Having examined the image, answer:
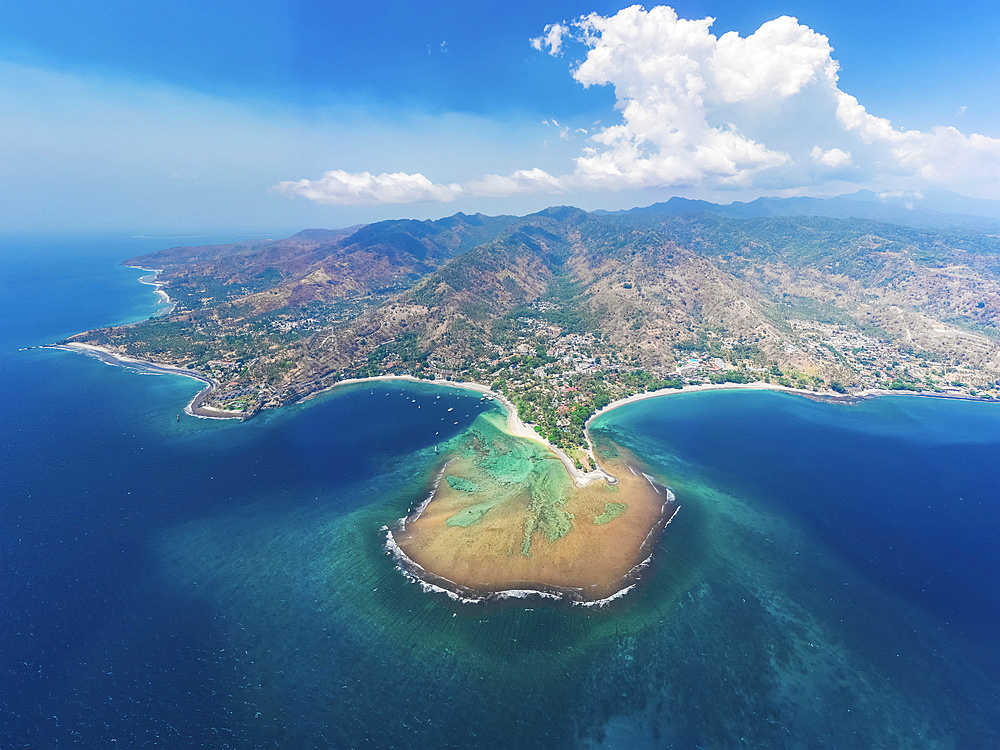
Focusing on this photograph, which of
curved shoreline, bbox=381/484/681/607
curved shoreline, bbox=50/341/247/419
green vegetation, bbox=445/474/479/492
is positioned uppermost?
curved shoreline, bbox=50/341/247/419

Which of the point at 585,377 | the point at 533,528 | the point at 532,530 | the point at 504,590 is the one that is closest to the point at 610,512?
the point at 533,528

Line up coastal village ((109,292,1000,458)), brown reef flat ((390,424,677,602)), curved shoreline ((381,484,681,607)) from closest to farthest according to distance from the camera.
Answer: curved shoreline ((381,484,681,607)) → brown reef flat ((390,424,677,602)) → coastal village ((109,292,1000,458))

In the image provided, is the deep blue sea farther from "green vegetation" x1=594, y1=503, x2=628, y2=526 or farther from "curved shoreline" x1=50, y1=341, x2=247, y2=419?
"curved shoreline" x1=50, y1=341, x2=247, y2=419

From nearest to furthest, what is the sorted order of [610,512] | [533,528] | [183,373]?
[533,528] < [610,512] < [183,373]

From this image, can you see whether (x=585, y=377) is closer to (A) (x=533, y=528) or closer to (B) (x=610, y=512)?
(B) (x=610, y=512)

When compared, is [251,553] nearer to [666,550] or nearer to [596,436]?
[666,550]

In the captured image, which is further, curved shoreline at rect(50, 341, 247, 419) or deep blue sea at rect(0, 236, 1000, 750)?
curved shoreline at rect(50, 341, 247, 419)

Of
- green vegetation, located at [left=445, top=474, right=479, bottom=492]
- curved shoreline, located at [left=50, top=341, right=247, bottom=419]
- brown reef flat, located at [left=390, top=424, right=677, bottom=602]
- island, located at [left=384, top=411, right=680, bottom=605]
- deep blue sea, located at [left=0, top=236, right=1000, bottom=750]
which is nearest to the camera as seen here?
deep blue sea, located at [left=0, top=236, right=1000, bottom=750]

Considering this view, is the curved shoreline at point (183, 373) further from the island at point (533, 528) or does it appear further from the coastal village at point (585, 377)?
the island at point (533, 528)

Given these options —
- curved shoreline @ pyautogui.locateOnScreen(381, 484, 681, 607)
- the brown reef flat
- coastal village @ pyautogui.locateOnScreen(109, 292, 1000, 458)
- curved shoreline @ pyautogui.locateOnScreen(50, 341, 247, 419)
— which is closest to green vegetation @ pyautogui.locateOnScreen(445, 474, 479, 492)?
the brown reef flat
